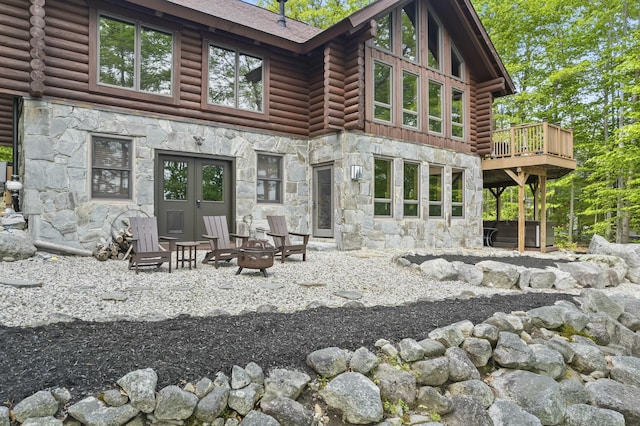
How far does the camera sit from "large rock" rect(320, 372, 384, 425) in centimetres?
268

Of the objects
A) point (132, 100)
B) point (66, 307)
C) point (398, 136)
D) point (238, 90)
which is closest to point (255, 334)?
point (66, 307)

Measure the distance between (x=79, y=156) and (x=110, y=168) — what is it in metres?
0.58

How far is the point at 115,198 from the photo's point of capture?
8.12 m

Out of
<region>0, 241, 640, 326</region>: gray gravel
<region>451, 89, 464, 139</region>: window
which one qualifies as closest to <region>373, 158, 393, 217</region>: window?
<region>0, 241, 640, 326</region>: gray gravel

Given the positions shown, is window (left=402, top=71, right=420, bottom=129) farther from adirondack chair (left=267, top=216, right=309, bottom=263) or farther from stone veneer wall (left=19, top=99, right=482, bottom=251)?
adirondack chair (left=267, top=216, right=309, bottom=263)

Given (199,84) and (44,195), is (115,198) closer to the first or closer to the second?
(44,195)

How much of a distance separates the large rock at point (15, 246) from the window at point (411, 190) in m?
8.34

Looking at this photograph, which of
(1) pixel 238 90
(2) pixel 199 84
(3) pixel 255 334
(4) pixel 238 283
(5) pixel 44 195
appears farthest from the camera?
(1) pixel 238 90

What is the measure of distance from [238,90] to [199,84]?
0.98m

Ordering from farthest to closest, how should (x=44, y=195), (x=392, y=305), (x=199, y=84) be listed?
1. (x=199, y=84)
2. (x=44, y=195)
3. (x=392, y=305)

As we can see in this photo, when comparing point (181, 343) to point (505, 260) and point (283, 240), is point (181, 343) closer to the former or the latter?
point (283, 240)

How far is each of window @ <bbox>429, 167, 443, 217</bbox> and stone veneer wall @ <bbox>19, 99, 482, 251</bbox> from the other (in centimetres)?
20

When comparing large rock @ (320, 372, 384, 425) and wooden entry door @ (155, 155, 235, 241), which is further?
wooden entry door @ (155, 155, 235, 241)

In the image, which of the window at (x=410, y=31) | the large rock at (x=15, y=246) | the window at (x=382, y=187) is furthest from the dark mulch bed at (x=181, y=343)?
the window at (x=410, y=31)
